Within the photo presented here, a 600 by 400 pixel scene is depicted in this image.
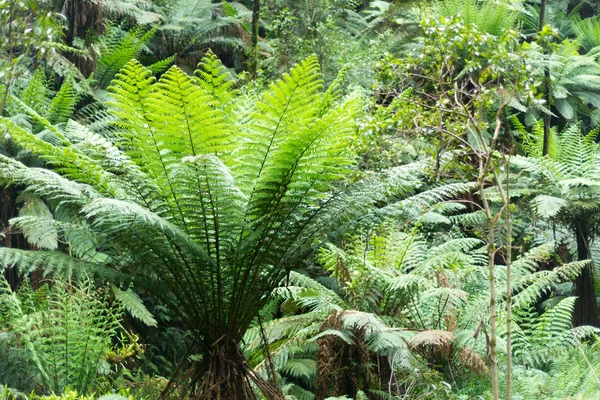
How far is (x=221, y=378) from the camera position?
3.64 meters

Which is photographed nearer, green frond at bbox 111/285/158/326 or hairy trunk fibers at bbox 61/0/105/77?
green frond at bbox 111/285/158/326

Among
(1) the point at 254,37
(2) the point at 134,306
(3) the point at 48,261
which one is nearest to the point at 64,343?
(3) the point at 48,261

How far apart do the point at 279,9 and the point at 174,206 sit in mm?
6401

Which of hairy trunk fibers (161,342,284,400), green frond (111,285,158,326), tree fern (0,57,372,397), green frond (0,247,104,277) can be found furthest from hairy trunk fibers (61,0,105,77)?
hairy trunk fibers (161,342,284,400)

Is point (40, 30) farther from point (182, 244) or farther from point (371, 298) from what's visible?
point (371, 298)

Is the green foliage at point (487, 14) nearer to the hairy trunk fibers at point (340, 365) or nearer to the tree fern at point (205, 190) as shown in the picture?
the hairy trunk fibers at point (340, 365)

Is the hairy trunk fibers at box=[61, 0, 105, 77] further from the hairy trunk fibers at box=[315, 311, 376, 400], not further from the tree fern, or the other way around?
the tree fern

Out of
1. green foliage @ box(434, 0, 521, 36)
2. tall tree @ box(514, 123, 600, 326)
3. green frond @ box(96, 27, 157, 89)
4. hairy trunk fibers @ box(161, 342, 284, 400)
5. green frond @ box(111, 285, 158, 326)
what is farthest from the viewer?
green foliage @ box(434, 0, 521, 36)

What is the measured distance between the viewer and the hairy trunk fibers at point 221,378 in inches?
142

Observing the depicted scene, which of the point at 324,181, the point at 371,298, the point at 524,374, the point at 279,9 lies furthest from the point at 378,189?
the point at 279,9

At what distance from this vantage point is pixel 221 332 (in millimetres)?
3742

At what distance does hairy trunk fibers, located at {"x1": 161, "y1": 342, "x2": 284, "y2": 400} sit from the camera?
3.61 m

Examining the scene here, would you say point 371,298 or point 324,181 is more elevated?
point 324,181

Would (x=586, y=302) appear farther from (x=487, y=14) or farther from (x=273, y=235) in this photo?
(x=273, y=235)
